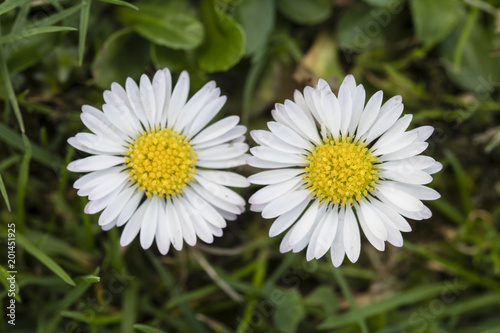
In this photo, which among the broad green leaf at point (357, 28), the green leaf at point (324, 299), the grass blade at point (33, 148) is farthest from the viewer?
the broad green leaf at point (357, 28)

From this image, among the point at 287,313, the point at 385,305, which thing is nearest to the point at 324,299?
the point at 287,313

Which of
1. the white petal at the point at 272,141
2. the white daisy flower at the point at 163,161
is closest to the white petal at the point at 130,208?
the white daisy flower at the point at 163,161

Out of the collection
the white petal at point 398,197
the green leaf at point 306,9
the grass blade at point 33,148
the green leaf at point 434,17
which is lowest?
the white petal at point 398,197

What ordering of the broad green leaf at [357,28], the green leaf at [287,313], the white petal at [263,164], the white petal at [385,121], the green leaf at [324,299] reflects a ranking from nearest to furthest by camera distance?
1. the white petal at [385,121]
2. the white petal at [263,164]
3. the green leaf at [287,313]
4. the green leaf at [324,299]
5. the broad green leaf at [357,28]

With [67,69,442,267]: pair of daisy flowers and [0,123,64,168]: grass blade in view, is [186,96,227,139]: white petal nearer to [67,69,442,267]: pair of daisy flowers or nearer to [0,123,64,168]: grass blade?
[67,69,442,267]: pair of daisy flowers

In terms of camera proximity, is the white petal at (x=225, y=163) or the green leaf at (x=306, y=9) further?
the green leaf at (x=306, y=9)

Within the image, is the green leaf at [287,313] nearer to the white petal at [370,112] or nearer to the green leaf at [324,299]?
the green leaf at [324,299]

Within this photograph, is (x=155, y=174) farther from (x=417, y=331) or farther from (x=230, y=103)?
(x=417, y=331)
